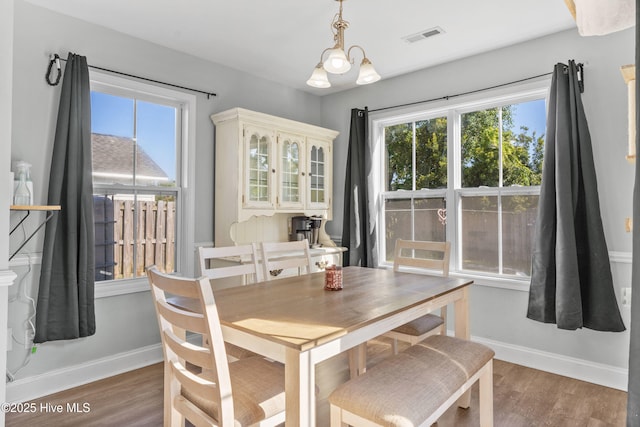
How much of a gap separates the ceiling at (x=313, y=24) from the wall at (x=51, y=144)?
0.38 ft

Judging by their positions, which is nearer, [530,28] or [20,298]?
[20,298]

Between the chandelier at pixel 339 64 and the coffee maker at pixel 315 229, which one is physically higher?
the chandelier at pixel 339 64

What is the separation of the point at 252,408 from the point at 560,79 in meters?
2.88

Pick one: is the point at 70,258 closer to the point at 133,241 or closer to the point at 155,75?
the point at 133,241

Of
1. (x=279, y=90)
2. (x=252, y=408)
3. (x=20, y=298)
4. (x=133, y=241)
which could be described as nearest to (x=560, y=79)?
(x=279, y=90)

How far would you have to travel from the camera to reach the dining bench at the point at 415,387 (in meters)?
1.39

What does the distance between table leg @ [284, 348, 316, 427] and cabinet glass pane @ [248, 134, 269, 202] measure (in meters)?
2.22

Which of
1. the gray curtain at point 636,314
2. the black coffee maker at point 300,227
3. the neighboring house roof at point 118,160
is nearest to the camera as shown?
the gray curtain at point 636,314

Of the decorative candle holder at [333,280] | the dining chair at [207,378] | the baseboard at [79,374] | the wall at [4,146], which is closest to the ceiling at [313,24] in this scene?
the wall at [4,146]

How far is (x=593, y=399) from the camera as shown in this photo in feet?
8.08

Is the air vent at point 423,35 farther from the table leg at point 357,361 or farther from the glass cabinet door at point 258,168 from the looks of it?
the table leg at point 357,361

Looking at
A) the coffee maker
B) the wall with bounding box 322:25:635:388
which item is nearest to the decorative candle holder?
the wall with bounding box 322:25:635:388

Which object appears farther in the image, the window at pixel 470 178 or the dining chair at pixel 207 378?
the window at pixel 470 178

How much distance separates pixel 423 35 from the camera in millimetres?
2928
